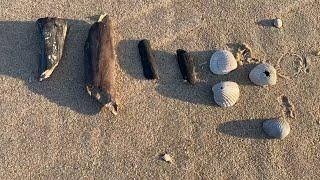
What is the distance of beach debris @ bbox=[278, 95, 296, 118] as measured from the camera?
609 cm

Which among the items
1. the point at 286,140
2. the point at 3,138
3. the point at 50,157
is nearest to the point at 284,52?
the point at 286,140

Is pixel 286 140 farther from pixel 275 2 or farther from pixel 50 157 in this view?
pixel 50 157

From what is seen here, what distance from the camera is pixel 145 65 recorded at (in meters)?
6.09

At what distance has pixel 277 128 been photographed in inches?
232

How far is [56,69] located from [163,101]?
1.31 m

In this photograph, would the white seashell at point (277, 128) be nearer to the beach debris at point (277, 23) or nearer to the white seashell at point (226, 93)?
the white seashell at point (226, 93)

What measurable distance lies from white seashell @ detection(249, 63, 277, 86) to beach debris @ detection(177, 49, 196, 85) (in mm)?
697

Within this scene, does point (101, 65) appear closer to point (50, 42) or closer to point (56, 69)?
point (56, 69)

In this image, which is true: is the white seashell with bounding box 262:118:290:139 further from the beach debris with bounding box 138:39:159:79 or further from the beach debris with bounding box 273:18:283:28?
the beach debris with bounding box 138:39:159:79

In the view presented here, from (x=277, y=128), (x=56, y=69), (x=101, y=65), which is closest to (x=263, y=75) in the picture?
(x=277, y=128)

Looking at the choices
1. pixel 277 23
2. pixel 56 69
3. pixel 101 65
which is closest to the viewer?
pixel 101 65

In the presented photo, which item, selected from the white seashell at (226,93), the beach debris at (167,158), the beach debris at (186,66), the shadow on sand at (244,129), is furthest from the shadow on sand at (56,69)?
the shadow on sand at (244,129)

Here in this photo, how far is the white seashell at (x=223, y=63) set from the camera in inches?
238

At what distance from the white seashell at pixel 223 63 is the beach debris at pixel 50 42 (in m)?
1.80
